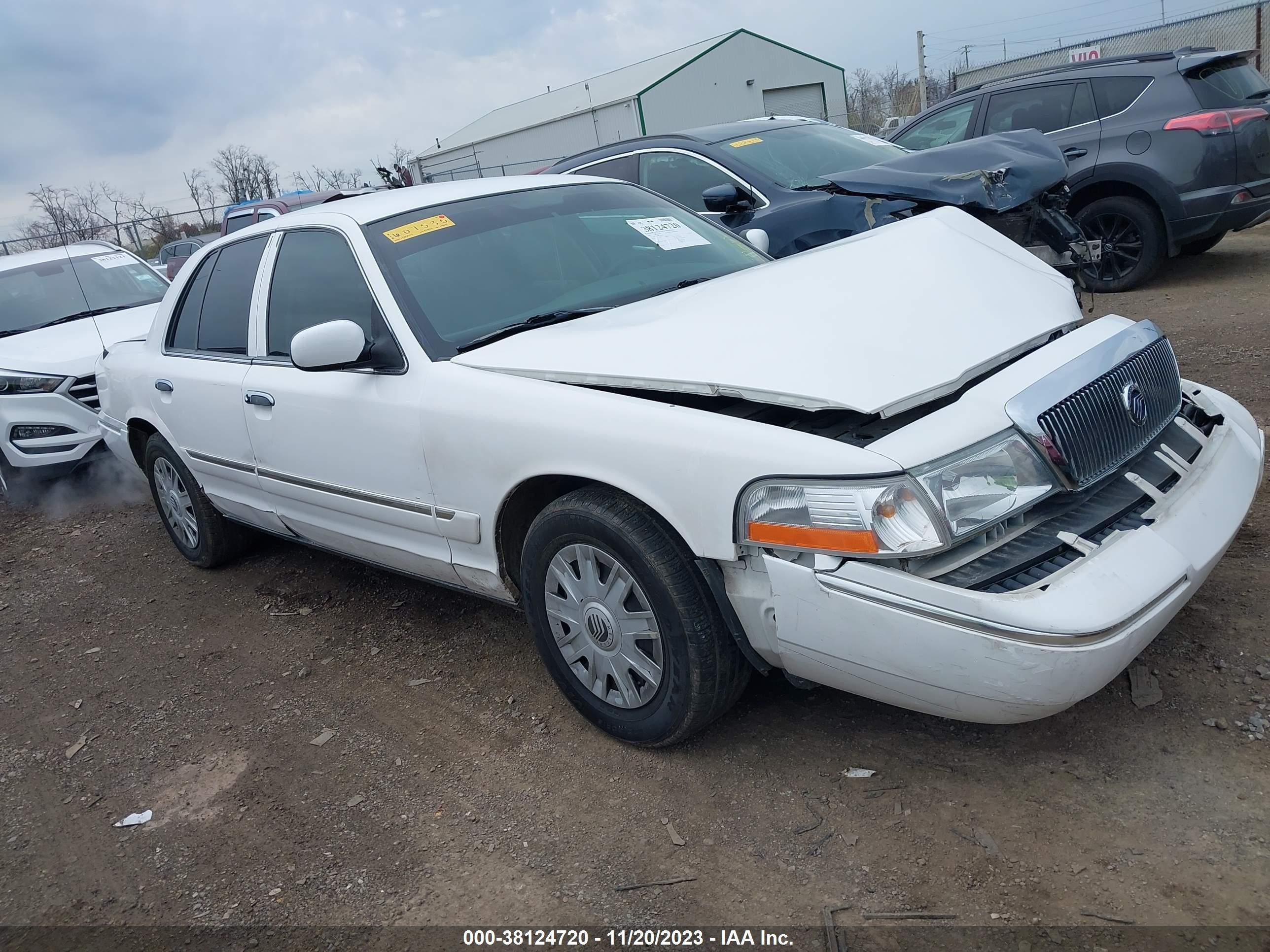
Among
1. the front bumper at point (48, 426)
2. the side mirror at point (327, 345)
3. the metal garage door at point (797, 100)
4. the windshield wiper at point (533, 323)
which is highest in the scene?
the metal garage door at point (797, 100)

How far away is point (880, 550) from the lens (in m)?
2.25

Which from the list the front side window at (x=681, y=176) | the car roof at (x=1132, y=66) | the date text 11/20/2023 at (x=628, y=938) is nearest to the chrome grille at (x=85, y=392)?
the front side window at (x=681, y=176)

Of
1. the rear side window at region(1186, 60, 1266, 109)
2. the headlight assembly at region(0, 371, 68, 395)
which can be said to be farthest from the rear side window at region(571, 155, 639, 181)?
the rear side window at region(1186, 60, 1266, 109)

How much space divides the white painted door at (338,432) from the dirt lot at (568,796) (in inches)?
22.2

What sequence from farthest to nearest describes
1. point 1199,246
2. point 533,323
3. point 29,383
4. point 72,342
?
point 1199,246, point 72,342, point 29,383, point 533,323

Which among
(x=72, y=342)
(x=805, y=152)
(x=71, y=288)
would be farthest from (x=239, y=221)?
(x=805, y=152)

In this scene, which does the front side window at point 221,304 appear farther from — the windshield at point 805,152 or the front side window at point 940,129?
the front side window at point 940,129

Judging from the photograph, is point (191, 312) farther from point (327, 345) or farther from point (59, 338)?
point (59, 338)

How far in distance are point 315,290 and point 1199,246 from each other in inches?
302

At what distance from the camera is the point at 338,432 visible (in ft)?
11.6

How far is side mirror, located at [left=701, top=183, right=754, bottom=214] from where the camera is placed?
6.17 meters

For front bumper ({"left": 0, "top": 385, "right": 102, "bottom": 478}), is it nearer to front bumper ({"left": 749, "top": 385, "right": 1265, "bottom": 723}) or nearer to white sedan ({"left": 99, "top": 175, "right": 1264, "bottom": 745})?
white sedan ({"left": 99, "top": 175, "right": 1264, "bottom": 745})

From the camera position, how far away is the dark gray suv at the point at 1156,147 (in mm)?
7160

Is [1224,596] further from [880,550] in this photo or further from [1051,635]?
[880,550]
